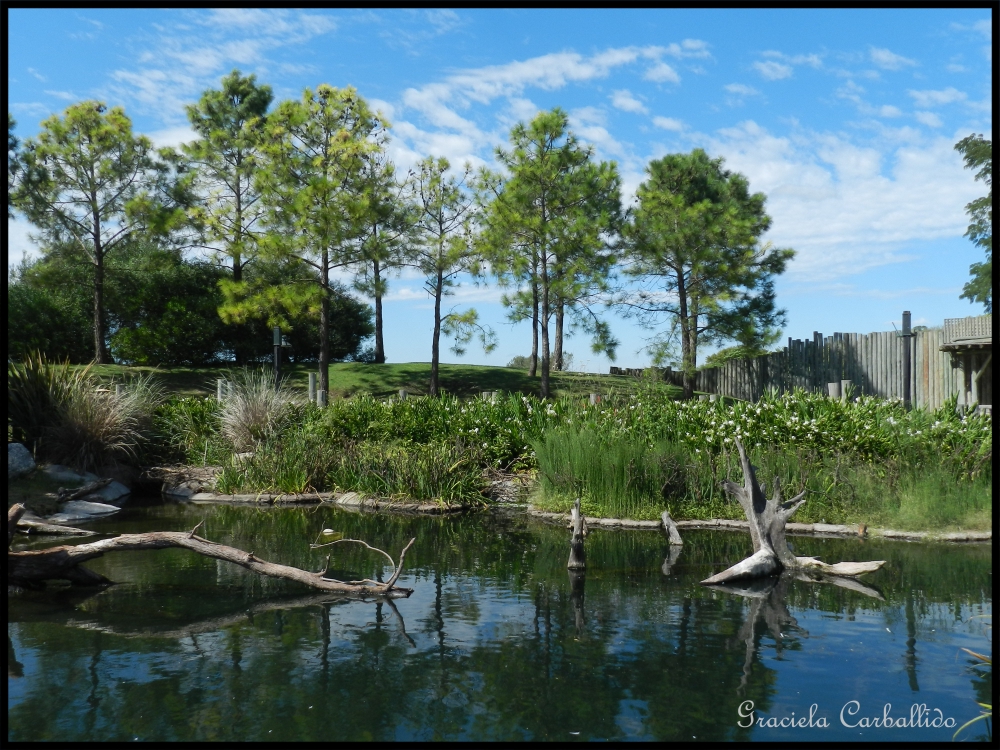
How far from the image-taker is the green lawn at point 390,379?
2494 centimetres

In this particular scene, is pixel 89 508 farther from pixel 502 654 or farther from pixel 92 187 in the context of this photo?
pixel 92 187

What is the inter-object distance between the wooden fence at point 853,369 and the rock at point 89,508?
11760mm

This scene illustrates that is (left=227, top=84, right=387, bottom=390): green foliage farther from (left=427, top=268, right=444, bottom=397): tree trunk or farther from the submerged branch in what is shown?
the submerged branch

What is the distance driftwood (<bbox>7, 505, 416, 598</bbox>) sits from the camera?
665cm

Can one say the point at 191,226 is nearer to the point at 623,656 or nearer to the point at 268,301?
the point at 268,301

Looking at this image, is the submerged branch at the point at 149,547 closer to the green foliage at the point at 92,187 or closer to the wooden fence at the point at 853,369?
the wooden fence at the point at 853,369

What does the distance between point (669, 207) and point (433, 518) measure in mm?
18325

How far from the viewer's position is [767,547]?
7.67 m

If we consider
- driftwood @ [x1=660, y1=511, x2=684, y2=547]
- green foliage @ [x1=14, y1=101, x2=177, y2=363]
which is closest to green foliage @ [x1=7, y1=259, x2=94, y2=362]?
green foliage @ [x1=14, y1=101, x2=177, y2=363]

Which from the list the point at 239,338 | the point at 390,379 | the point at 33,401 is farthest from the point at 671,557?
the point at 239,338

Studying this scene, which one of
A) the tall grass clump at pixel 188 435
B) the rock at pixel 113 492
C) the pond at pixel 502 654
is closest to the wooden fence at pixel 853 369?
the tall grass clump at pixel 188 435

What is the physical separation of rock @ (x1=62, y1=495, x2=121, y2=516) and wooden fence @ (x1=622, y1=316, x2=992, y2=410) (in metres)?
11.8

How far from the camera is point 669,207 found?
88.3ft

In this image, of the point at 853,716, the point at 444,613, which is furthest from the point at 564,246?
the point at 853,716
